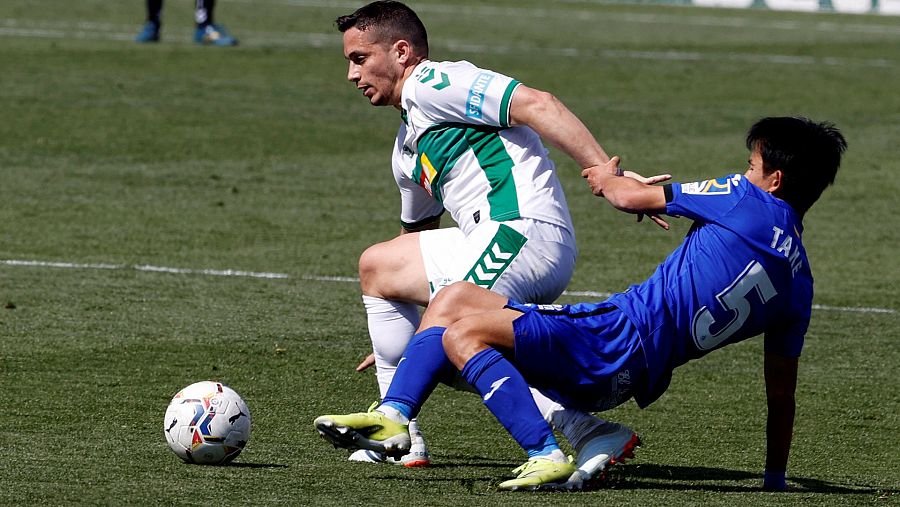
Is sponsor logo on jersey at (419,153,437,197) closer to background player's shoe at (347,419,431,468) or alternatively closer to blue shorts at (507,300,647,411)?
blue shorts at (507,300,647,411)

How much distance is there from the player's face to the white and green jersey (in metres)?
0.13

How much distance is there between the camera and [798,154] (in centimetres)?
507

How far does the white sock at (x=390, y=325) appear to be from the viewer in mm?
5707

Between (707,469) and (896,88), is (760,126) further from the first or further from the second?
(896,88)

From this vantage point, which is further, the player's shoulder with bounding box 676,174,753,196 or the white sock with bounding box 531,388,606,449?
the white sock with bounding box 531,388,606,449

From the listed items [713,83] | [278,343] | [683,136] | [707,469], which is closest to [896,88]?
[713,83]

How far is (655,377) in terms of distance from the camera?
5.17 metres

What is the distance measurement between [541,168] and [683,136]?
9.74 meters

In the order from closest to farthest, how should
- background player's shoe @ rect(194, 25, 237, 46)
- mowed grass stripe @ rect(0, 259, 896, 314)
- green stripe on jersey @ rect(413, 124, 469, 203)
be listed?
green stripe on jersey @ rect(413, 124, 469, 203), mowed grass stripe @ rect(0, 259, 896, 314), background player's shoe @ rect(194, 25, 237, 46)

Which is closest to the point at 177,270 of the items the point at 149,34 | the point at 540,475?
the point at 540,475

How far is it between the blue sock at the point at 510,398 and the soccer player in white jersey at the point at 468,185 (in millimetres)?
232

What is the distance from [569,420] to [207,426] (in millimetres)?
1213

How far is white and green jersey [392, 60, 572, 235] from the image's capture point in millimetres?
5441

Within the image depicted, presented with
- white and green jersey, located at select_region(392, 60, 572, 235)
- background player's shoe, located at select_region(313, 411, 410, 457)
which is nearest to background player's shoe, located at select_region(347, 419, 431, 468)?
background player's shoe, located at select_region(313, 411, 410, 457)
